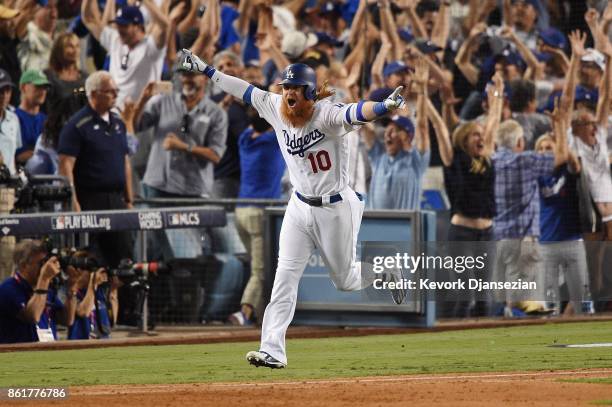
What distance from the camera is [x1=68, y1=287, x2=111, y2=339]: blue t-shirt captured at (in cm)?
1299

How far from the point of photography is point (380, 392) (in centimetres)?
835

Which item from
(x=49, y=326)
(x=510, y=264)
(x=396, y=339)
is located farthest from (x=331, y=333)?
(x=49, y=326)

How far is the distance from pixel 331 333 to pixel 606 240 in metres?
3.64

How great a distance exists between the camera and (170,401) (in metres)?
7.91

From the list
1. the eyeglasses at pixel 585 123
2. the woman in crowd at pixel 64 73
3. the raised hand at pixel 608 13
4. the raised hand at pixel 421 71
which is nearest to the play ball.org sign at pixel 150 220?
the woman in crowd at pixel 64 73

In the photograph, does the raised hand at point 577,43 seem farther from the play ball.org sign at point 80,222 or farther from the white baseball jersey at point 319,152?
the white baseball jersey at point 319,152

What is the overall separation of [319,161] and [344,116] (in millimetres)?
460

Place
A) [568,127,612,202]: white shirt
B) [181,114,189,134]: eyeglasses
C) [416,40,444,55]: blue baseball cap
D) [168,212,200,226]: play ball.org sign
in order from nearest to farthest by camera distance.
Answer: [168,212,200,226]: play ball.org sign < [181,114,189,134]: eyeglasses < [568,127,612,202]: white shirt < [416,40,444,55]: blue baseball cap

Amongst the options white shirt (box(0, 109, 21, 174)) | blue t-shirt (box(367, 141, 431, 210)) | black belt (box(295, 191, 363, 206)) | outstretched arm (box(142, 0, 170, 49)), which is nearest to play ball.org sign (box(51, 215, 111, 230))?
white shirt (box(0, 109, 21, 174))

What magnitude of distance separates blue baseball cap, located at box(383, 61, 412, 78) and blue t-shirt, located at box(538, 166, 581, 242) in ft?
6.96

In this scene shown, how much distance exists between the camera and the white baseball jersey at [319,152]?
9281 mm

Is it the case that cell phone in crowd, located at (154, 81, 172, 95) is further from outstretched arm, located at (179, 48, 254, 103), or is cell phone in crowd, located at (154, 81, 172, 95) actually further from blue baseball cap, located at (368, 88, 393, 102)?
outstretched arm, located at (179, 48, 254, 103)

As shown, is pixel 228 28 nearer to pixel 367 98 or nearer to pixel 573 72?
pixel 367 98

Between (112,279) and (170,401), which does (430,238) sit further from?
(170,401)
